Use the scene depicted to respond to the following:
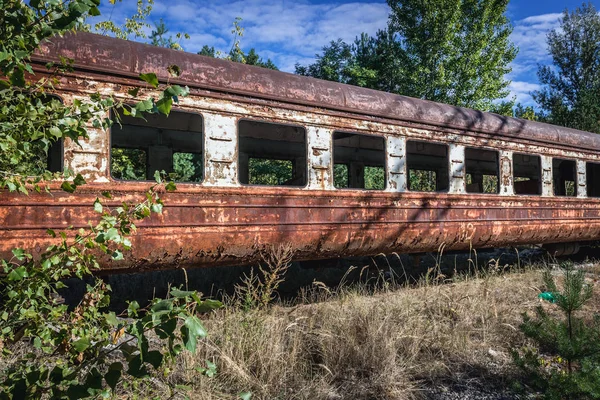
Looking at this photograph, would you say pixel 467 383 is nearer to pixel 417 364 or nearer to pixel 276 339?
pixel 417 364

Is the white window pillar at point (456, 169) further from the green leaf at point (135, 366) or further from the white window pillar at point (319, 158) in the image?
the green leaf at point (135, 366)

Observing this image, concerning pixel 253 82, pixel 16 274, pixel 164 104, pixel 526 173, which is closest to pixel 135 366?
pixel 16 274

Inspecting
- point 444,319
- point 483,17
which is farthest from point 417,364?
point 483,17

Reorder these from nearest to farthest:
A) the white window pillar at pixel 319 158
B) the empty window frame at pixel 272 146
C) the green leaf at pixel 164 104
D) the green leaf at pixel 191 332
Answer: the green leaf at pixel 191 332
the green leaf at pixel 164 104
the white window pillar at pixel 319 158
the empty window frame at pixel 272 146

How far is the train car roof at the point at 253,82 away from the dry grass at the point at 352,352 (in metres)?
2.34

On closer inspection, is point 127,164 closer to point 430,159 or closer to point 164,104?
point 430,159

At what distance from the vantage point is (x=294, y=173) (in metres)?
6.23

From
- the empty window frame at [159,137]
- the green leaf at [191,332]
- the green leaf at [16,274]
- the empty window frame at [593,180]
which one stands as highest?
the empty window frame at [159,137]

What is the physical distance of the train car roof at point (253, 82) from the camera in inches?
162

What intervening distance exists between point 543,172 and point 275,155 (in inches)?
177

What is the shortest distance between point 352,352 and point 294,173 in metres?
3.24

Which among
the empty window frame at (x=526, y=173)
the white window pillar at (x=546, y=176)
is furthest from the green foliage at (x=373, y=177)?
the white window pillar at (x=546, y=176)

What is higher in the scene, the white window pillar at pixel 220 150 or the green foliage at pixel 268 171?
the green foliage at pixel 268 171

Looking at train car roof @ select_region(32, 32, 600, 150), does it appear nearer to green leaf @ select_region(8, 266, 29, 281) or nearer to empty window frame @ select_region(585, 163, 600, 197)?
green leaf @ select_region(8, 266, 29, 281)
